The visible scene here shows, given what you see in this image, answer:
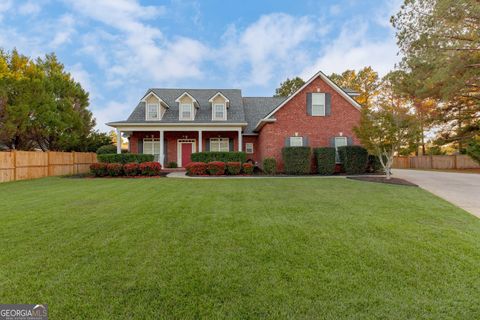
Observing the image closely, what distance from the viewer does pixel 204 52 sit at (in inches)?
829

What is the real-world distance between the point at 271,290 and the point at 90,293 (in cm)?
189

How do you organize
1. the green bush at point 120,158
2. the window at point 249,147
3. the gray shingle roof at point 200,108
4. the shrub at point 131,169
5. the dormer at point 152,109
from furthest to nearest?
the window at point 249,147 → the gray shingle roof at point 200,108 → the dormer at point 152,109 → the green bush at point 120,158 → the shrub at point 131,169

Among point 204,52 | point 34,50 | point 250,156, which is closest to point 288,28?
point 204,52

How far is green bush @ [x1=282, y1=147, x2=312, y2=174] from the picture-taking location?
15.7m

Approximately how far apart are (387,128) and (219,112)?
478 inches

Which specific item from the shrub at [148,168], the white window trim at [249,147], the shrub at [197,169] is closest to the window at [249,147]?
the white window trim at [249,147]

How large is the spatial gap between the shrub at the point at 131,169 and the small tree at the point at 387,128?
525 inches

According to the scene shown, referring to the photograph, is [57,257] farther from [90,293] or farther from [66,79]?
[66,79]

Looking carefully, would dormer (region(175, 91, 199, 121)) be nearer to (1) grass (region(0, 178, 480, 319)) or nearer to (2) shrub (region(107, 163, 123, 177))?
(2) shrub (region(107, 163, 123, 177))

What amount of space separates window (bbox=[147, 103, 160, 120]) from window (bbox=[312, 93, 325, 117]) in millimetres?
12030

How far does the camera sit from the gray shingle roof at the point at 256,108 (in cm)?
2120

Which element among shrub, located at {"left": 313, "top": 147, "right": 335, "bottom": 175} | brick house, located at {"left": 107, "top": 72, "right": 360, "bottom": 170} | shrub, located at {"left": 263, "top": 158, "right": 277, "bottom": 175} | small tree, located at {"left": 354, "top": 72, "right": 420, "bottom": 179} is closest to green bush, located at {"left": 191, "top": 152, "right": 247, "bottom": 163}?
shrub, located at {"left": 263, "top": 158, "right": 277, "bottom": 175}

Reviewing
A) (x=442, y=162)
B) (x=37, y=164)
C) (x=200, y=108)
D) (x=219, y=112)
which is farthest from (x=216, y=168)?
(x=442, y=162)

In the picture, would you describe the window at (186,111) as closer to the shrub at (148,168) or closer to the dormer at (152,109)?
the dormer at (152,109)
